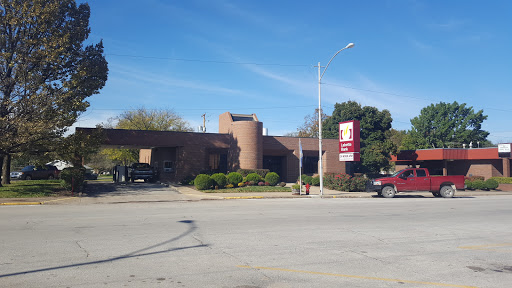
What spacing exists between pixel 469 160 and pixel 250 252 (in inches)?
1665

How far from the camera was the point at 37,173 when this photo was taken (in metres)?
39.2

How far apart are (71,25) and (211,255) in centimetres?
2174

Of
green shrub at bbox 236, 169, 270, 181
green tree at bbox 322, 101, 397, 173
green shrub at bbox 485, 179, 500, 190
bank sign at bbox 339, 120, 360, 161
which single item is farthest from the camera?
green tree at bbox 322, 101, 397, 173

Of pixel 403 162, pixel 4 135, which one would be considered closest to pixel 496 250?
pixel 4 135

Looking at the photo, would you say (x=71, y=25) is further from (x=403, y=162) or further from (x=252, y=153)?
(x=403, y=162)

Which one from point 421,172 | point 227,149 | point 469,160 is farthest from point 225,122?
point 469,160

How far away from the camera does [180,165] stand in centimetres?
3444

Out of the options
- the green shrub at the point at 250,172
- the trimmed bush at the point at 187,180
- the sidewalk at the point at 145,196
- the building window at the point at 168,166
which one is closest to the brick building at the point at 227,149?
the building window at the point at 168,166

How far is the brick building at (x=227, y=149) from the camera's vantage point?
33.4 meters

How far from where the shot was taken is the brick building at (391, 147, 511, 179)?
134 feet

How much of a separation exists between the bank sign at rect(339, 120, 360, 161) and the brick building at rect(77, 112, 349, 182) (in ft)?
24.6

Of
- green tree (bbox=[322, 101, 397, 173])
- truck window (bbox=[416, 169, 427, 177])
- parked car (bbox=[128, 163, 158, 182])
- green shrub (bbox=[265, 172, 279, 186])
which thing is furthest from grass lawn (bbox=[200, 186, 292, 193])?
green tree (bbox=[322, 101, 397, 173])

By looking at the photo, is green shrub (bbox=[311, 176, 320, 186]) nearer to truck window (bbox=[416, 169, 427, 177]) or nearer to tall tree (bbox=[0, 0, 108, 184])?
truck window (bbox=[416, 169, 427, 177])

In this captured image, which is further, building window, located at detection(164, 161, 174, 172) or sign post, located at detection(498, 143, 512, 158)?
sign post, located at detection(498, 143, 512, 158)
